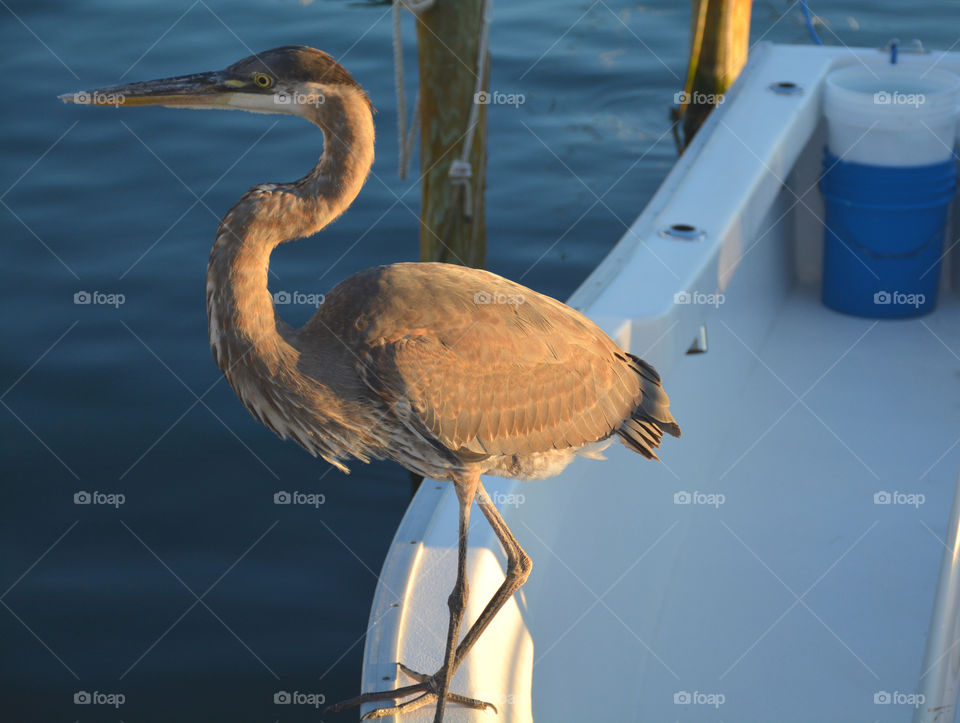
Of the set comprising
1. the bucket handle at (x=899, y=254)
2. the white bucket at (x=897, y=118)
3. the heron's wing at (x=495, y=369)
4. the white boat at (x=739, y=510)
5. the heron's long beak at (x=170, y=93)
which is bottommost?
the white boat at (x=739, y=510)

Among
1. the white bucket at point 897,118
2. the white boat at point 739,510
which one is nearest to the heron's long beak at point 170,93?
the white boat at point 739,510

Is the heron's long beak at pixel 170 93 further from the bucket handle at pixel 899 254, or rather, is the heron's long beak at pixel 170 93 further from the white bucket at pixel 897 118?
the bucket handle at pixel 899 254

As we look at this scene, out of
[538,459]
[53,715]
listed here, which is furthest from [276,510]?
[538,459]

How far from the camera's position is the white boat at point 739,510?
3150 millimetres

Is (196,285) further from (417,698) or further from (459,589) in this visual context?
(417,698)

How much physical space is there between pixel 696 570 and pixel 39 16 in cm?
883

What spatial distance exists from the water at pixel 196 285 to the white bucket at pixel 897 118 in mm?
2189

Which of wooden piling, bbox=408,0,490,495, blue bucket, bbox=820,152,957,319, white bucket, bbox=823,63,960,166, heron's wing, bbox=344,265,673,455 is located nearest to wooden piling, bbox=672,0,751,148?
white bucket, bbox=823,63,960,166

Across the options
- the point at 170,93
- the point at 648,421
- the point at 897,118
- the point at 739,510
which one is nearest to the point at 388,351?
the point at 170,93

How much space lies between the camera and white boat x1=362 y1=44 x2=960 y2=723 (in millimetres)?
3150

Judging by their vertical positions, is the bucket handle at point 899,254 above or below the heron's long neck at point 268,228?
below

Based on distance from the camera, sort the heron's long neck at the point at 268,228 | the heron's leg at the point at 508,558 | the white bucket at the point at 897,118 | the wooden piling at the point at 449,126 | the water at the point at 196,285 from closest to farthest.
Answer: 1. the heron's long neck at the point at 268,228
2. the heron's leg at the point at 508,558
3. the water at the point at 196,285
4. the wooden piling at the point at 449,126
5. the white bucket at the point at 897,118

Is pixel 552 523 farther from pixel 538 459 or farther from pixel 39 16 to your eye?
pixel 39 16

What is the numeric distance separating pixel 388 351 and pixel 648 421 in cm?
93
